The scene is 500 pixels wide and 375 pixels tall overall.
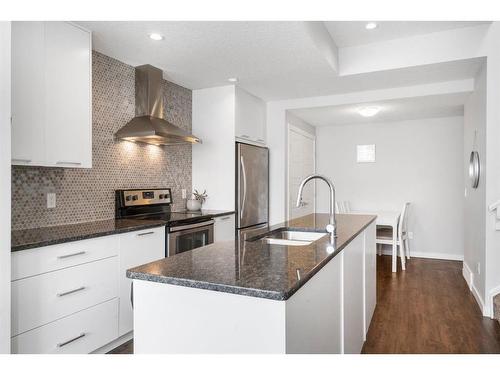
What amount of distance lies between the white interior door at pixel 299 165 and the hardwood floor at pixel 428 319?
149 centimetres

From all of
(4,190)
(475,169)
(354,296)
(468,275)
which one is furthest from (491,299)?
(4,190)

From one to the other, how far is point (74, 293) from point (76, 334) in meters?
0.26

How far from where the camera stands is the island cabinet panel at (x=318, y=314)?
108 centimetres

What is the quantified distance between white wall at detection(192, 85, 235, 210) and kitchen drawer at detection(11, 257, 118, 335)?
1824 mm

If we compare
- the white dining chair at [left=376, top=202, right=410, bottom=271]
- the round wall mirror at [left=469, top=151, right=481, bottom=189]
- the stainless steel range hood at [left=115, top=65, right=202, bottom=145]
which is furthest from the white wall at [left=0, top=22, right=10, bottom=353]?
the white dining chair at [left=376, top=202, right=410, bottom=271]

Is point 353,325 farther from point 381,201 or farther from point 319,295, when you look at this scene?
point 381,201

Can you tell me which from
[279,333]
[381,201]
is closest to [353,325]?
[279,333]

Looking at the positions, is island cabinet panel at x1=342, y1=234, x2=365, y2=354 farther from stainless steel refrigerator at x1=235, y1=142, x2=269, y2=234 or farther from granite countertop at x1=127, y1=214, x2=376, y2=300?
stainless steel refrigerator at x1=235, y1=142, x2=269, y2=234

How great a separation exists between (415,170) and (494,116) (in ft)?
8.96

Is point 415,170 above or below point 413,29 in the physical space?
below

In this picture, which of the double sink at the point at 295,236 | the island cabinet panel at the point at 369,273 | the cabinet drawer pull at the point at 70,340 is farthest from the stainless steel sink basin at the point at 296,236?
the cabinet drawer pull at the point at 70,340

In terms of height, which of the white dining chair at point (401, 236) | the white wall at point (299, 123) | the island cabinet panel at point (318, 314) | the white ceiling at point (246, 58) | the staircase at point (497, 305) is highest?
the white ceiling at point (246, 58)

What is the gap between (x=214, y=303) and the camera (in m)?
1.12

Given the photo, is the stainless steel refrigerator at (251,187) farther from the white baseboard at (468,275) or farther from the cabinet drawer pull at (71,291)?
the white baseboard at (468,275)
